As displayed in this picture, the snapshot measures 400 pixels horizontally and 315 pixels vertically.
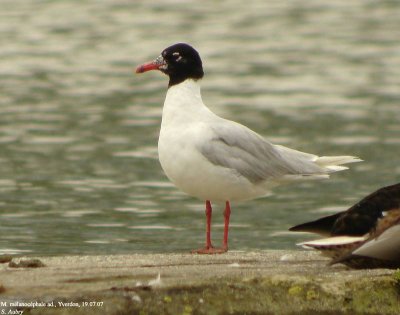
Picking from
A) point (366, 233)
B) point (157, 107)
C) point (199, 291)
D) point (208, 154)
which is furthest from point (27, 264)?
point (157, 107)

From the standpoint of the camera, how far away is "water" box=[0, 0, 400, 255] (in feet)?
49.2

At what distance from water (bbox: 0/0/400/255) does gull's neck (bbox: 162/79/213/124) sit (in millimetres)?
2207

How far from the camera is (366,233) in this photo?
931cm

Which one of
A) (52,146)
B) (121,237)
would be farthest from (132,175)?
(121,237)

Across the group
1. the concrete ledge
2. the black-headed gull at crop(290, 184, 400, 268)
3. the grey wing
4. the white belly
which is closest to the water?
the grey wing

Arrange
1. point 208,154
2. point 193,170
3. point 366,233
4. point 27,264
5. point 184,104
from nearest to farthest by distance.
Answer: point 366,233
point 27,264
point 193,170
point 208,154
point 184,104

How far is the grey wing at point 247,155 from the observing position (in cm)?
1098

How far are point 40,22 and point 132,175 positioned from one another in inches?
559

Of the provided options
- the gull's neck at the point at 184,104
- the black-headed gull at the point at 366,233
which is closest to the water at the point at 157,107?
the gull's neck at the point at 184,104

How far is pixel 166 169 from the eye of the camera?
428 inches

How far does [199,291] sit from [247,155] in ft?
9.97

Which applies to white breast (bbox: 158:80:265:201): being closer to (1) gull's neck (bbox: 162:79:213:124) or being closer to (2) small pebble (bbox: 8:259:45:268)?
(1) gull's neck (bbox: 162:79:213:124)

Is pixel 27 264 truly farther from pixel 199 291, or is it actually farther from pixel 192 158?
pixel 192 158

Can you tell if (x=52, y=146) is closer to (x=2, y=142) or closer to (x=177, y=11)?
(x=2, y=142)
